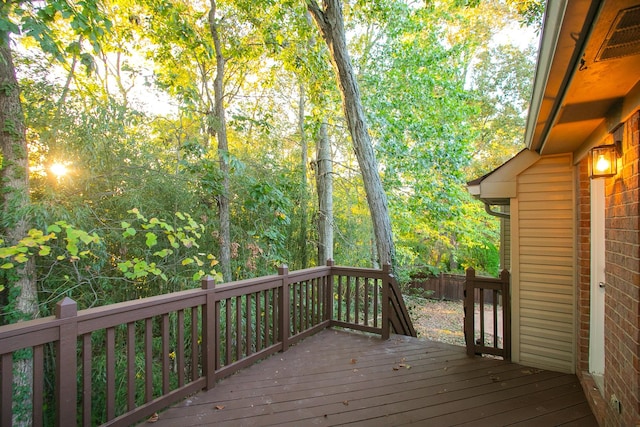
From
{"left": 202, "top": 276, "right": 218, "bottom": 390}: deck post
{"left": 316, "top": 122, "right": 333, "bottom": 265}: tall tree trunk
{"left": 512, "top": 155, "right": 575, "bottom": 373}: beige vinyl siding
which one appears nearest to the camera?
{"left": 202, "top": 276, "right": 218, "bottom": 390}: deck post

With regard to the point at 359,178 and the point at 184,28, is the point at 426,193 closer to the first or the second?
the point at 359,178

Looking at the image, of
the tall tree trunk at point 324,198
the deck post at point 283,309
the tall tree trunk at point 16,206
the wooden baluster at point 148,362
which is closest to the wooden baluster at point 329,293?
the deck post at point 283,309

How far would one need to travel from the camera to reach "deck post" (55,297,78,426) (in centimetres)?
179

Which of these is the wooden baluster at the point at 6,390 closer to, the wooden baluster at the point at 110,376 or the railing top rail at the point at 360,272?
the wooden baluster at the point at 110,376

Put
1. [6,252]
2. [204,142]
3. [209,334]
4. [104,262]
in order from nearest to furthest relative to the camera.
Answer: [6,252]
[209,334]
[104,262]
[204,142]

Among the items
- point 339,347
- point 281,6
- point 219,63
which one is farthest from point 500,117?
point 339,347

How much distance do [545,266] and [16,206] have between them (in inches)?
194

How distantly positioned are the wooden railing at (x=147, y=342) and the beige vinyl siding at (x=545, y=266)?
1430 millimetres

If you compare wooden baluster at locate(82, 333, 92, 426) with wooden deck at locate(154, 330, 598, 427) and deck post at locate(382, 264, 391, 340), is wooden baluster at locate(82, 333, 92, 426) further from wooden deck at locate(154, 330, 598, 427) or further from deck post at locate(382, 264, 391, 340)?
deck post at locate(382, 264, 391, 340)

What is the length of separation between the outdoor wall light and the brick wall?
6cm

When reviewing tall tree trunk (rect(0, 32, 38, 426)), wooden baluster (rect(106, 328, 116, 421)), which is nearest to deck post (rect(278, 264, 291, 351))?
wooden baluster (rect(106, 328, 116, 421))

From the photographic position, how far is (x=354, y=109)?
498 cm

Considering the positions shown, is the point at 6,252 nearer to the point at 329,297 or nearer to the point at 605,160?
the point at 329,297

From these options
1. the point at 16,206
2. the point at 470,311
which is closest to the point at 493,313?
the point at 470,311
